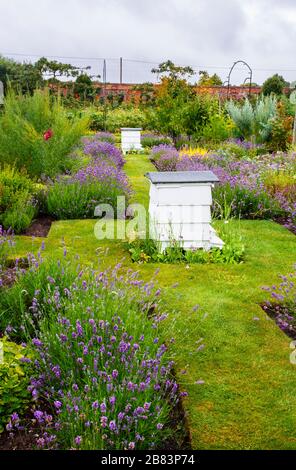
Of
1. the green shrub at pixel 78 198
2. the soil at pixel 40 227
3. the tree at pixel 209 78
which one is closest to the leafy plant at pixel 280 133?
the green shrub at pixel 78 198

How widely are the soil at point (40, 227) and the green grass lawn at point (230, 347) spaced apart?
420 mm

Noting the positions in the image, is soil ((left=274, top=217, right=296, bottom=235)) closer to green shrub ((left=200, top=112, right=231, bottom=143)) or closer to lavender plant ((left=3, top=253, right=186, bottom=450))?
lavender plant ((left=3, top=253, right=186, bottom=450))

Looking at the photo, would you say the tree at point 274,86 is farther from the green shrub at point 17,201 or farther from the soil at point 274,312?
the soil at point 274,312

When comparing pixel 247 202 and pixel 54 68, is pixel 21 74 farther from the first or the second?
pixel 247 202

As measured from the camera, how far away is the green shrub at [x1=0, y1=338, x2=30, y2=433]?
9.75 ft

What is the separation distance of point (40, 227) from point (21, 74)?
78.2 feet

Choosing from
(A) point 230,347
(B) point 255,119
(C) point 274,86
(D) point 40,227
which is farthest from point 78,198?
(C) point 274,86

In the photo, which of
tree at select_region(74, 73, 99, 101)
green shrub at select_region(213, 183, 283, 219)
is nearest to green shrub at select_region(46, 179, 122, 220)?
green shrub at select_region(213, 183, 283, 219)

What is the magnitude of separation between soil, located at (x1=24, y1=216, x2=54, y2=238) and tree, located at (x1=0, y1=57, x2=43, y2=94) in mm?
21515

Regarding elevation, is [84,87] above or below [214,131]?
above

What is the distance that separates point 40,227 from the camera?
24.9 feet

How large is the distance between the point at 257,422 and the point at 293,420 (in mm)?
209
